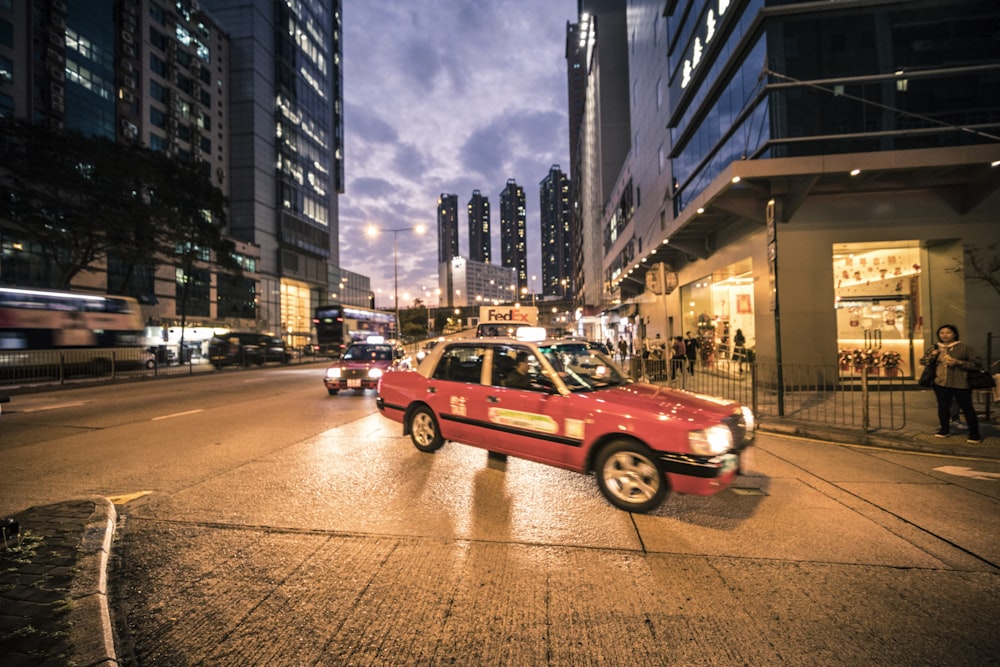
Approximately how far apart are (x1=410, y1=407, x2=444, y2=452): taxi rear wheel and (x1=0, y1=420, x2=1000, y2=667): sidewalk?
332 centimetres

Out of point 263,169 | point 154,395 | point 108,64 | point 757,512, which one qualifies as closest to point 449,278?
point 263,169

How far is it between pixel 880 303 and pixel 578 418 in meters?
14.4

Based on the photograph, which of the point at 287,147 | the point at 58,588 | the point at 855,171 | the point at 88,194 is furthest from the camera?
the point at 287,147

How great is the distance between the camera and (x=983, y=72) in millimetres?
11375

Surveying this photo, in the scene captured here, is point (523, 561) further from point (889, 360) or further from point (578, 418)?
point (889, 360)

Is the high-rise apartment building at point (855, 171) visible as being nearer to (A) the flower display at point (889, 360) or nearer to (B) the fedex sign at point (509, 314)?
(A) the flower display at point (889, 360)

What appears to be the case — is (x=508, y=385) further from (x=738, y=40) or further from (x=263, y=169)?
(x=263, y=169)

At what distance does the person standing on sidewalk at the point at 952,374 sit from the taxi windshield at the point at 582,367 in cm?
544

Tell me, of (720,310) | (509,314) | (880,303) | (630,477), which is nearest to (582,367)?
(630,477)

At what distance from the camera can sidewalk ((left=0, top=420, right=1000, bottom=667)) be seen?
2168 mm

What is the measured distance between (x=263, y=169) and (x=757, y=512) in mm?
65113

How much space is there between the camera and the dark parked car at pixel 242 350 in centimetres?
2812

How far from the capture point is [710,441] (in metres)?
3.95

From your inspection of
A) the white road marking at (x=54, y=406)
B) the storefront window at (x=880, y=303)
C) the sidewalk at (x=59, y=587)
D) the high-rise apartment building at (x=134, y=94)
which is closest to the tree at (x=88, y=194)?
the high-rise apartment building at (x=134, y=94)
